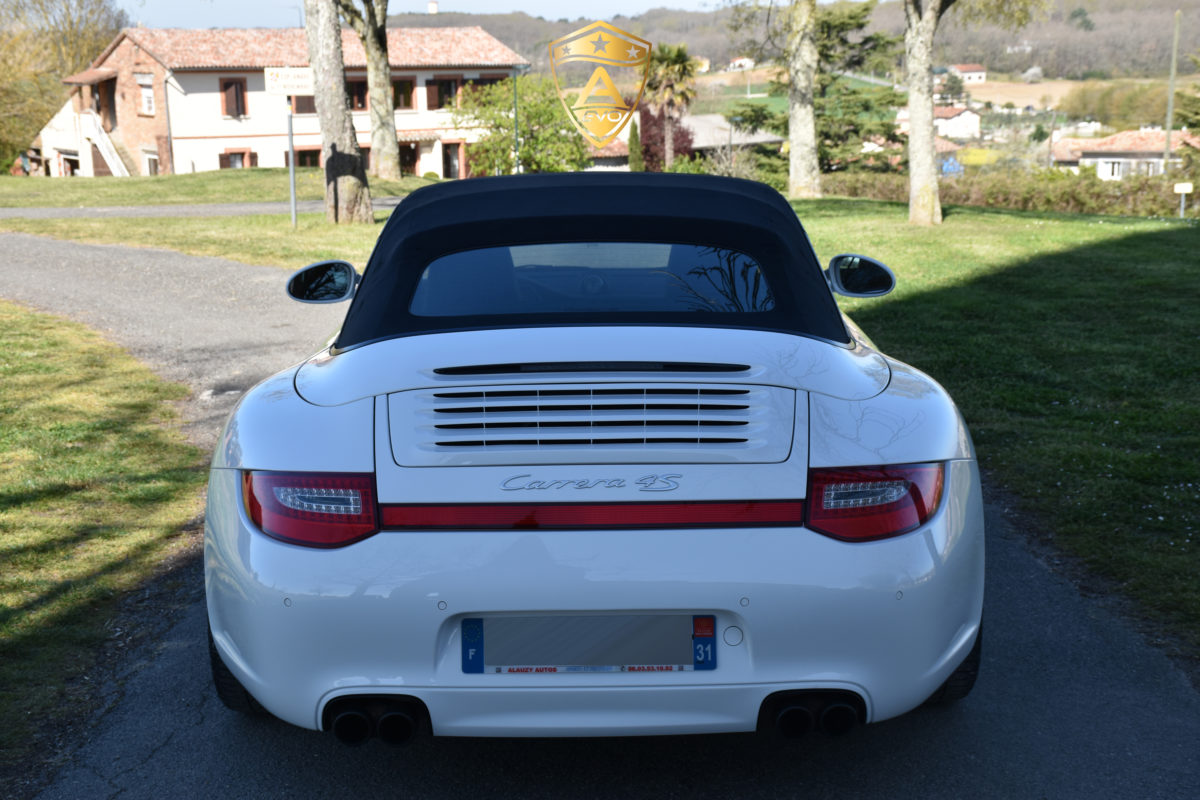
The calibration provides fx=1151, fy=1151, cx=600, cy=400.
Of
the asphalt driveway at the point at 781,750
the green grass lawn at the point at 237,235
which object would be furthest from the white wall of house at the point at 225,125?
the asphalt driveway at the point at 781,750

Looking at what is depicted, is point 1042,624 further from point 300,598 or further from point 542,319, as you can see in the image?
point 300,598

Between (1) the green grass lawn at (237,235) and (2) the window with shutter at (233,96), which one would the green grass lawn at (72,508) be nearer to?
(1) the green grass lawn at (237,235)

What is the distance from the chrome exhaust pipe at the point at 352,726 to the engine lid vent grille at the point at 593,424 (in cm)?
60

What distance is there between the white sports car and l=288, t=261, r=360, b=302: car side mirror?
1.76 m

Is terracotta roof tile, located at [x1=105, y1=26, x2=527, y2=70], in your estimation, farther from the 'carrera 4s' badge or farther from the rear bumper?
the rear bumper

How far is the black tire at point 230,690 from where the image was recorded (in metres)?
3.15

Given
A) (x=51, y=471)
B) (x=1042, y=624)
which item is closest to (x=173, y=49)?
(x=51, y=471)

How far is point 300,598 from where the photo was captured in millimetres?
2580

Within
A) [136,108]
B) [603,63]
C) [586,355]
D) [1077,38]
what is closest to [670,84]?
[136,108]

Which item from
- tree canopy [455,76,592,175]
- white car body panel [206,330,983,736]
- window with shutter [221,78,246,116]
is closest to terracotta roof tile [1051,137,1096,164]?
tree canopy [455,76,592,175]

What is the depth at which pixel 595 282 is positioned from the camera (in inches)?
145

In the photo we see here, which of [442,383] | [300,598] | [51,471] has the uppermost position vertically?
[442,383]

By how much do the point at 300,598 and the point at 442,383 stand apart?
583 millimetres

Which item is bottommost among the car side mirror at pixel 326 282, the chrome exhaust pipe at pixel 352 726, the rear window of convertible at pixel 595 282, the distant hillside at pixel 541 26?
the chrome exhaust pipe at pixel 352 726
